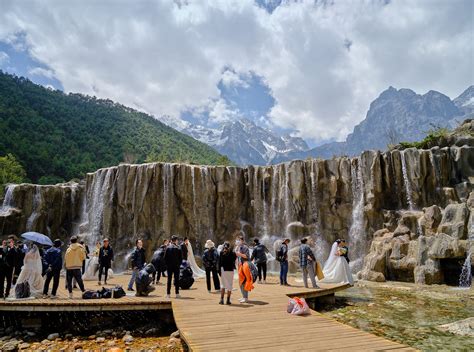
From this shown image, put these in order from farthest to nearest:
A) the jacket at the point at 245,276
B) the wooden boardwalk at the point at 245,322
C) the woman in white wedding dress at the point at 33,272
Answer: the woman in white wedding dress at the point at 33,272 → the jacket at the point at 245,276 → the wooden boardwalk at the point at 245,322

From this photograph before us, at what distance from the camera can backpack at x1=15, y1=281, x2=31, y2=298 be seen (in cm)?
1223

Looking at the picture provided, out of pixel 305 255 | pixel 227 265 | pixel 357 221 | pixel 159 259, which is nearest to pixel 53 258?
pixel 159 259

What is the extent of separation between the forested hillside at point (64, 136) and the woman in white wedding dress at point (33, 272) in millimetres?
46307

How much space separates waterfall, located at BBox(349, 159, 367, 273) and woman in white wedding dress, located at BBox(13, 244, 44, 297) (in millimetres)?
22493

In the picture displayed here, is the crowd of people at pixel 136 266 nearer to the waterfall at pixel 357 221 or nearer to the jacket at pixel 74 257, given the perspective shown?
the jacket at pixel 74 257

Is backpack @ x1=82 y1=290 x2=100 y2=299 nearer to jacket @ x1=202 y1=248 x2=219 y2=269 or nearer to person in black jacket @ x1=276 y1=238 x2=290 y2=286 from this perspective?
jacket @ x1=202 y1=248 x2=219 y2=269

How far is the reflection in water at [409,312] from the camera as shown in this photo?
1016 cm

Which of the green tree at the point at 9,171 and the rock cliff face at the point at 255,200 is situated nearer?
the rock cliff face at the point at 255,200

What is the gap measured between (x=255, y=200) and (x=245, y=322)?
25.5m

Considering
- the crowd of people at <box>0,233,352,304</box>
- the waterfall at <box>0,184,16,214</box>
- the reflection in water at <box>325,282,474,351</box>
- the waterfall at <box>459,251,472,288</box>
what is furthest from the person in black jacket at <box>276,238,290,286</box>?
the waterfall at <box>0,184,16,214</box>

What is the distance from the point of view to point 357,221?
30.7m

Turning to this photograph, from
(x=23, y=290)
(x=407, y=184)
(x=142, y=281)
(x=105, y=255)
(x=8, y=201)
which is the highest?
(x=8, y=201)

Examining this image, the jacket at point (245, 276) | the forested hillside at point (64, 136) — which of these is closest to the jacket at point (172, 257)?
the jacket at point (245, 276)

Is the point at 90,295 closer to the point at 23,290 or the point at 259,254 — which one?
the point at 23,290
